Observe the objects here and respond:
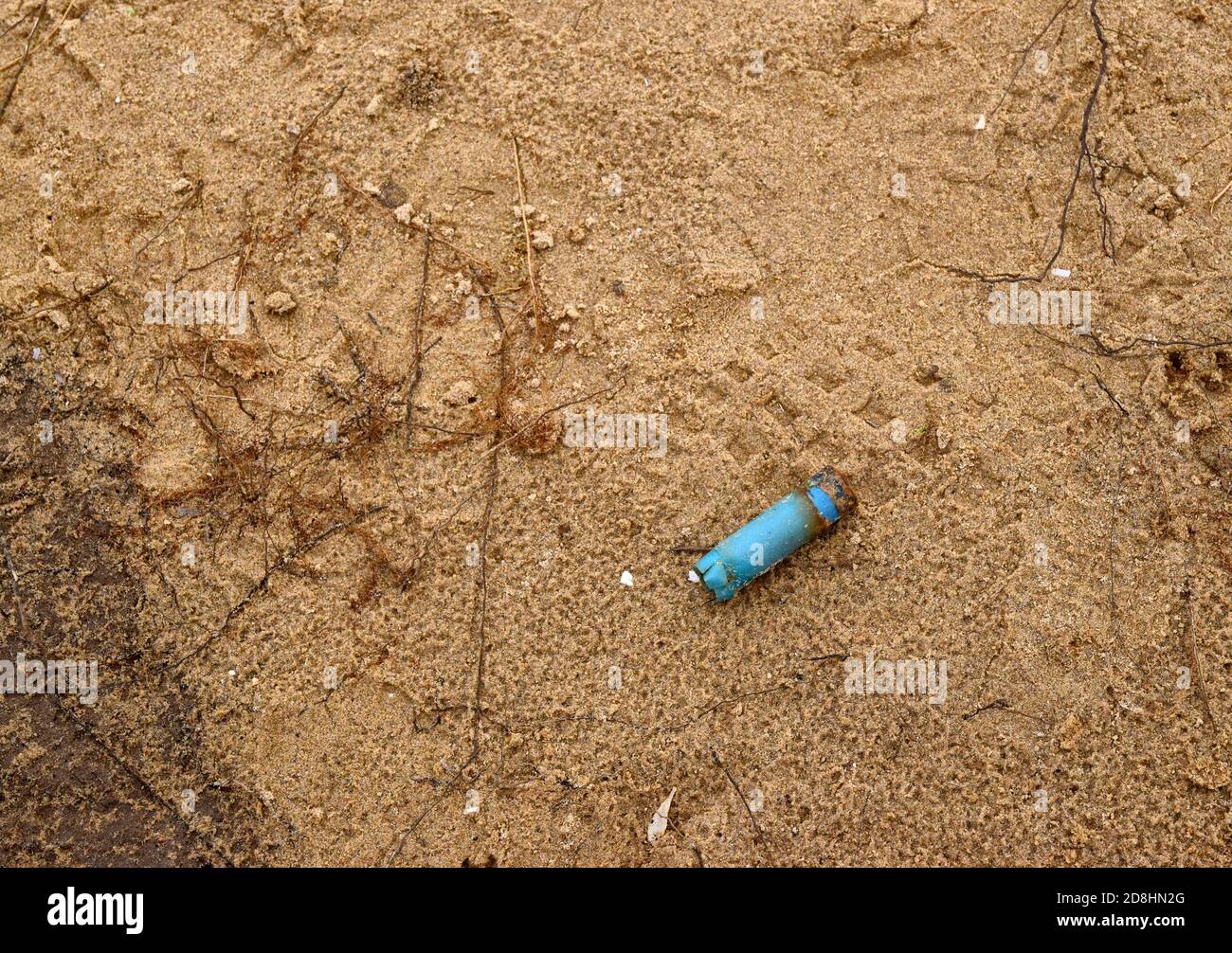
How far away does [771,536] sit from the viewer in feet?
10.1

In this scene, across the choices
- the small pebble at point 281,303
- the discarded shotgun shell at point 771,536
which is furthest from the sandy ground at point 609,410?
the discarded shotgun shell at point 771,536

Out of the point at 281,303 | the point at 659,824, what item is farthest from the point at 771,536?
the point at 281,303

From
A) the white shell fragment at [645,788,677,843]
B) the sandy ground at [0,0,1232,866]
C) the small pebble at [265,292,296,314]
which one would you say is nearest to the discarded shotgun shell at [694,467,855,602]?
the sandy ground at [0,0,1232,866]

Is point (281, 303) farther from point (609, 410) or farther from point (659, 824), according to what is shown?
point (659, 824)

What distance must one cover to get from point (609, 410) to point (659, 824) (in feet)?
4.40

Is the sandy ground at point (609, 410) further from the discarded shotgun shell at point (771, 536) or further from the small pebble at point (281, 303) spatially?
the discarded shotgun shell at point (771, 536)

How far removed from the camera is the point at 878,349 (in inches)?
132

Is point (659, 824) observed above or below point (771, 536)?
below

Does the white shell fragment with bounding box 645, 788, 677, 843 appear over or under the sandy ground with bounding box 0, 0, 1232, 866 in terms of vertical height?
under

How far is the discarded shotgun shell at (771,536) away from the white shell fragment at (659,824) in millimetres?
690

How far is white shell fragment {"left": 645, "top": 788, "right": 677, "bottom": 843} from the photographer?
3168 mm

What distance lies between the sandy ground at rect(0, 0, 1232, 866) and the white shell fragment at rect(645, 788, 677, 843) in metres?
0.03

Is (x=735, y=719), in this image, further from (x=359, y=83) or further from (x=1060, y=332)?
(x=359, y=83)

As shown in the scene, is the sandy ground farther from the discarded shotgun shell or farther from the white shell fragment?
the discarded shotgun shell
